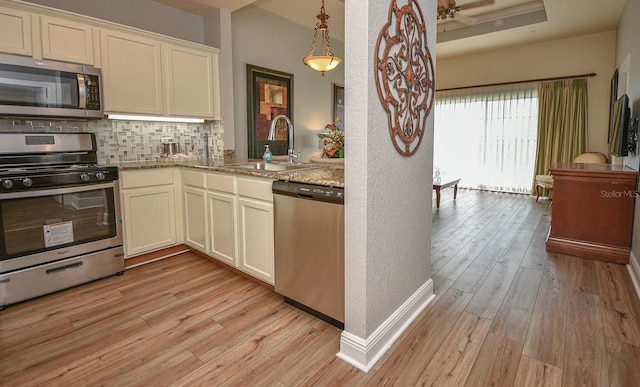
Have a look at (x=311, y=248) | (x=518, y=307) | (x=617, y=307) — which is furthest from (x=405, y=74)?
(x=617, y=307)

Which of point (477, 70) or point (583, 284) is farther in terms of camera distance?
point (477, 70)

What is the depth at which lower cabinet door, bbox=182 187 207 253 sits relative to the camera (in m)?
2.96

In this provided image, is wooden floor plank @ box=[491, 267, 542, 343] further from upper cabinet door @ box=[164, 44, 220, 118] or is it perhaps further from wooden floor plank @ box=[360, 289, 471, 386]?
upper cabinet door @ box=[164, 44, 220, 118]

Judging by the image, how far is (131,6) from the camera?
335 cm

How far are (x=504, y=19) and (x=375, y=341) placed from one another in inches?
220

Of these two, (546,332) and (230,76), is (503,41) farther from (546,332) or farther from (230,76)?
(546,332)

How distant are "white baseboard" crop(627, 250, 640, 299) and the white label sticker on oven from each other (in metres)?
3.99

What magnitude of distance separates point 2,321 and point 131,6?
2.89 meters

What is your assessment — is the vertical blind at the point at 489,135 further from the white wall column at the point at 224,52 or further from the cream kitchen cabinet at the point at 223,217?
the cream kitchen cabinet at the point at 223,217

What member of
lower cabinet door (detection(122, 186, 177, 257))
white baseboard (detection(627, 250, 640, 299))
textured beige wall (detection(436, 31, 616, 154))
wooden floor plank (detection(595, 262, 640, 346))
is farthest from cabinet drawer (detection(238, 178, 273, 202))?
textured beige wall (detection(436, 31, 616, 154))

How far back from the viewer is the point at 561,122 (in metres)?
5.89

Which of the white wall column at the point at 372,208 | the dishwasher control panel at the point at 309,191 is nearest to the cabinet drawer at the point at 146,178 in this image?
the dishwasher control panel at the point at 309,191

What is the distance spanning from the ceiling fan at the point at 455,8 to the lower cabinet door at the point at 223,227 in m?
3.45

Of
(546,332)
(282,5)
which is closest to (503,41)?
(282,5)
